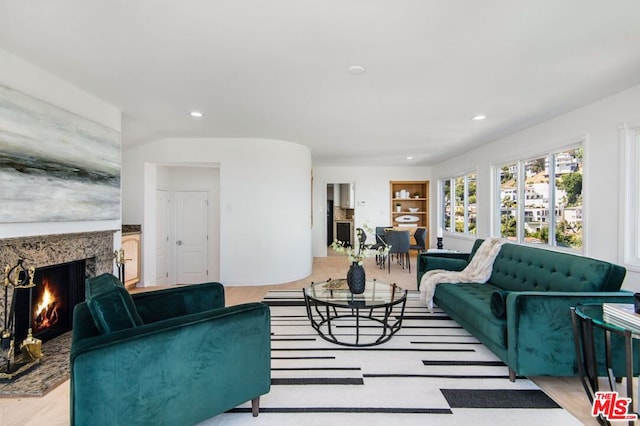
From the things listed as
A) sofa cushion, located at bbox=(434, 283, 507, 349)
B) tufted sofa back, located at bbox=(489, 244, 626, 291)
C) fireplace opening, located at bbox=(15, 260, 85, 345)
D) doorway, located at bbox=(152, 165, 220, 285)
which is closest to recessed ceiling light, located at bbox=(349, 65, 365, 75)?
sofa cushion, located at bbox=(434, 283, 507, 349)

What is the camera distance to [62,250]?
9.50ft

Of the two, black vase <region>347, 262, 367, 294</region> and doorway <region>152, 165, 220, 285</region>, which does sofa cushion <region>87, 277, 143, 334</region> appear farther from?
doorway <region>152, 165, 220, 285</region>

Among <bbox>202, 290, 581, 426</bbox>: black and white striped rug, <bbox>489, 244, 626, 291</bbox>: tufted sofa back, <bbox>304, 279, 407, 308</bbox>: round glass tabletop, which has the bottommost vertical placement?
<bbox>202, 290, 581, 426</bbox>: black and white striped rug

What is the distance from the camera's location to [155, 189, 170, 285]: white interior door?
548cm

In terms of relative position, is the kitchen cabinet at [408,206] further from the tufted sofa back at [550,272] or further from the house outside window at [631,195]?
the house outside window at [631,195]

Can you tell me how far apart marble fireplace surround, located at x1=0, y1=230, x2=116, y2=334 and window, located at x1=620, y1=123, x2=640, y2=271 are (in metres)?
5.40

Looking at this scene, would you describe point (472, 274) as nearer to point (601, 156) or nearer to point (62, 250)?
point (601, 156)

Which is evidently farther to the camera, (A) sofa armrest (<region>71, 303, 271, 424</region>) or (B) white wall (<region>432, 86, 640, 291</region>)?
(B) white wall (<region>432, 86, 640, 291</region>)

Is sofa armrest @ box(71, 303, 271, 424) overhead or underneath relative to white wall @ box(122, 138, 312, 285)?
underneath

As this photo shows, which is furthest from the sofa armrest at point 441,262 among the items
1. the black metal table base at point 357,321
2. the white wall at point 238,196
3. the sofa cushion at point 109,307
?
the sofa cushion at point 109,307

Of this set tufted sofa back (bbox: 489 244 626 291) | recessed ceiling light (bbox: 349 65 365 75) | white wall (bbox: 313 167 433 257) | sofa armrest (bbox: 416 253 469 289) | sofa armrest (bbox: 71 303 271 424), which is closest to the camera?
sofa armrest (bbox: 71 303 271 424)

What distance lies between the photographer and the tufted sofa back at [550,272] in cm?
234

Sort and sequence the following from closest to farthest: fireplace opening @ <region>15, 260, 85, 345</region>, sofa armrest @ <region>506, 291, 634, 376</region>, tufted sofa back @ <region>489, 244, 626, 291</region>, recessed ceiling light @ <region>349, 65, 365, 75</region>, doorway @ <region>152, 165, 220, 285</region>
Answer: sofa armrest @ <region>506, 291, 634, 376</region> → tufted sofa back @ <region>489, 244, 626, 291</region> → recessed ceiling light @ <region>349, 65, 365, 75</region> → fireplace opening @ <region>15, 260, 85, 345</region> → doorway @ <region>152, 165, 220, 285</region>

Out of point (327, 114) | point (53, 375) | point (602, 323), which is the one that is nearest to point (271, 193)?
point (327, 114)
